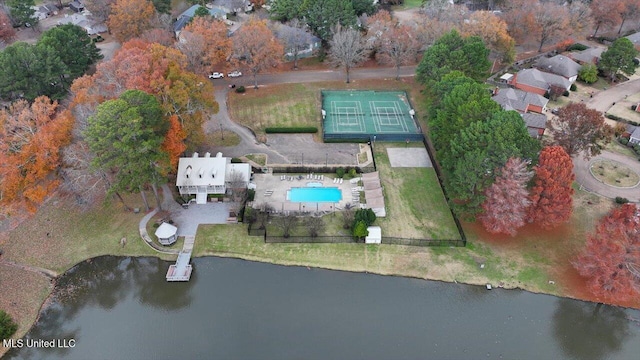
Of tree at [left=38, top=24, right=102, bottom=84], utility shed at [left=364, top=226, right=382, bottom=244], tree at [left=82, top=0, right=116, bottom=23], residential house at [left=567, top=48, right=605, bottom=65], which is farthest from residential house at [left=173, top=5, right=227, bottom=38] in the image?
residential house at [left=567, top=48, right=605, bottom=65]

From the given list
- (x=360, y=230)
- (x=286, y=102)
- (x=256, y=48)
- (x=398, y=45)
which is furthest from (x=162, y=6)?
(x=360, y=230)

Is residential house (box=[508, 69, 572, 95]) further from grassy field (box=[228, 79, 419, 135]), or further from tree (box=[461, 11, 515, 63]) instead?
Answer: grassy field (box=[228, 79, 419, 135])

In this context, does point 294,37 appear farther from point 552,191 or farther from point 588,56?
point 588,56

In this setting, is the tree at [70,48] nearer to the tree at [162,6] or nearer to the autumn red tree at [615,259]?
the tree at [162,6]

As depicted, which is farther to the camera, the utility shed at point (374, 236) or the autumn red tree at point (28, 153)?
the utility shed at point (374, 236)

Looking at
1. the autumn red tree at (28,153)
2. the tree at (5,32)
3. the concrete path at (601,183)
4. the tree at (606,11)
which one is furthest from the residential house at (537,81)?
the tree at (5,32)

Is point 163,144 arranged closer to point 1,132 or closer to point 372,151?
point 1,132
